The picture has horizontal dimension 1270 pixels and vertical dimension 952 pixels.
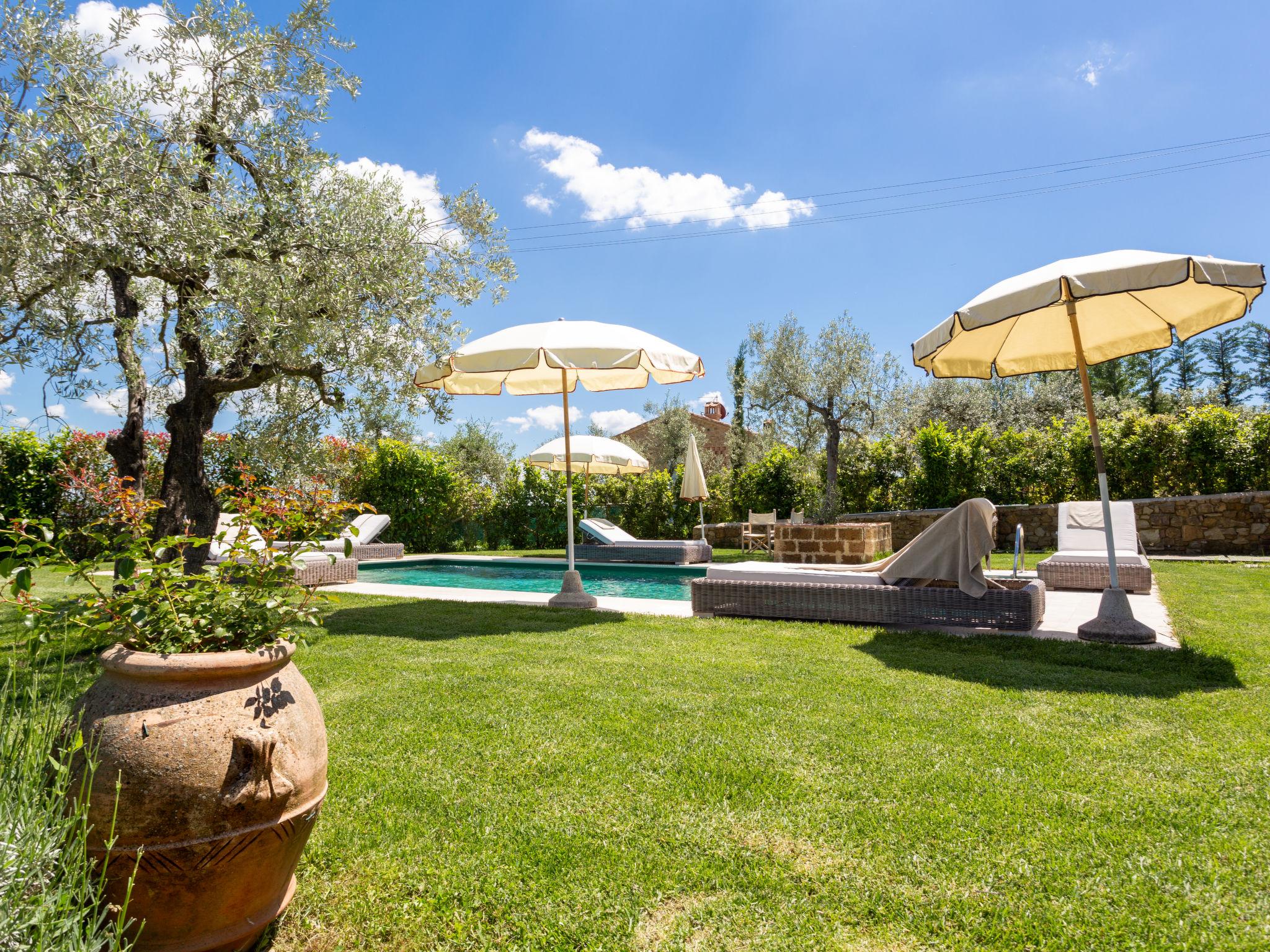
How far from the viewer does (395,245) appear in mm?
5641

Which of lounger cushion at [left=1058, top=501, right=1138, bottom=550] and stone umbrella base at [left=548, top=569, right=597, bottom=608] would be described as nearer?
stone umbrella base at [left=548, top=569, right=597, bottom=608]

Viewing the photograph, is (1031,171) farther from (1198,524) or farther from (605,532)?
(605,532)

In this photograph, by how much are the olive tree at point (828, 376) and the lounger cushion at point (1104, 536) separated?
7.93 metres

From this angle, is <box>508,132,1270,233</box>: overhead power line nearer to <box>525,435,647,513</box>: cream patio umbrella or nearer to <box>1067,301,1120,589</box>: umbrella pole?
<box>525,435,647,513</box>: cream patio umbrella

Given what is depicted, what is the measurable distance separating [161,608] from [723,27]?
40.7 ft

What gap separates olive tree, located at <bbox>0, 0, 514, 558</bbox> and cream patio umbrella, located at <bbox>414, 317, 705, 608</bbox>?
35 cm

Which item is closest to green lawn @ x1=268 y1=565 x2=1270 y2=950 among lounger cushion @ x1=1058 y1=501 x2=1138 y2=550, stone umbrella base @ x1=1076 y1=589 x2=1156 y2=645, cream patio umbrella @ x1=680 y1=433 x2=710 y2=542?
stone umbrella base @ x1=1076 y1=589 x2=1156 y2=645

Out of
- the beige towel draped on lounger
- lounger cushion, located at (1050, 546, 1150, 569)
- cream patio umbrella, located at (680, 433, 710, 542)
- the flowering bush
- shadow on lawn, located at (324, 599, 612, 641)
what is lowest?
shadow on lawn, located at (324, 599, 612, 641)

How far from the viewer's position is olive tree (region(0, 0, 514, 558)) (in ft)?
14.6

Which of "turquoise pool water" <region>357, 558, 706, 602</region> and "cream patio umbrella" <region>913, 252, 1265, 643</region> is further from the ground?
"cream patio umbrella" <region>913, 252, 1265, 643</region>

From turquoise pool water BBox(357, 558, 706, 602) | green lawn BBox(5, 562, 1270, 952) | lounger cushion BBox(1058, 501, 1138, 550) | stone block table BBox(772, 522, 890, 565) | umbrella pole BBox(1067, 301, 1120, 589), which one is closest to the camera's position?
green lawn BBox(5, 562, 1270, 952)

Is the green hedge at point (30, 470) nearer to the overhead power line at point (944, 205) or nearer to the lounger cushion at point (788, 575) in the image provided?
the overhead power line at point (944, 205)

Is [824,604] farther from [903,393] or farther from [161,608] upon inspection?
[903,393]

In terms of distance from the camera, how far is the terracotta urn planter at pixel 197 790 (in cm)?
149
